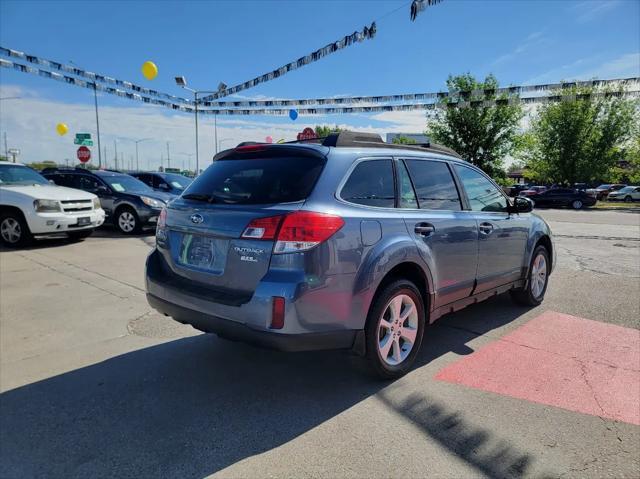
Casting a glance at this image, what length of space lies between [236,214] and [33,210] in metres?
8.06

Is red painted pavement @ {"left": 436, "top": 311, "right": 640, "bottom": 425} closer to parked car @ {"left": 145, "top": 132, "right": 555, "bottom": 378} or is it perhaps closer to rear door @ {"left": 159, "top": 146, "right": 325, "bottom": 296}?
parked car @ {"left": 145, "top": 132, "right": 555, "bottom": 378}

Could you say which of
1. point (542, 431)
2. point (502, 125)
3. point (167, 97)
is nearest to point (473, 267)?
point (542, 431)

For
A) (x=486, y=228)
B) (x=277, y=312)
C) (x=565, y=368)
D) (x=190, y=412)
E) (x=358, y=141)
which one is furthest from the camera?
(x=486, y=228)

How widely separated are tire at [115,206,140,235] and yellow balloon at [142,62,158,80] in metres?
5.74

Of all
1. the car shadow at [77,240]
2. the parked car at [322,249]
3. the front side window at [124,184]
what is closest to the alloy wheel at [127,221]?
the car shadow at [77,240]

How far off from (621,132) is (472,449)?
44.4m

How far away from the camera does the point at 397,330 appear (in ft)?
11.2

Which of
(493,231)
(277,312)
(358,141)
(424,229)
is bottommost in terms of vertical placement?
(277,312)

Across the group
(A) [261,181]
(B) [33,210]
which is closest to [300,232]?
(A) [261,181]

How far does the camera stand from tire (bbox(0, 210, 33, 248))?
361 inches

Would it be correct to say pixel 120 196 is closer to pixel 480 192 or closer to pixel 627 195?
pixel 480 192

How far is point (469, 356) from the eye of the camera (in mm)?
3928

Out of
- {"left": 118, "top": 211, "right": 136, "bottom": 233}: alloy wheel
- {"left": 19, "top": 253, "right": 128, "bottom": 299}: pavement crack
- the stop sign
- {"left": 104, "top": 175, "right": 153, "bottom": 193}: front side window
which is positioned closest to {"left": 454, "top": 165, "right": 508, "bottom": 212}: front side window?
{"left": 19, "top": 253, "right": 128, "bottom": 299}: pavement crack

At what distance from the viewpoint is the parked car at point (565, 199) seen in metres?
31.3
